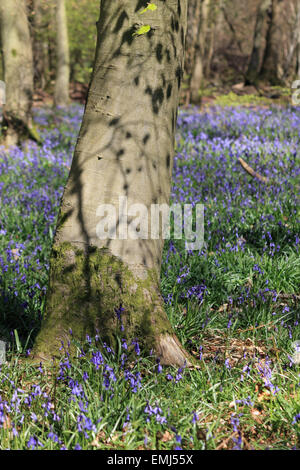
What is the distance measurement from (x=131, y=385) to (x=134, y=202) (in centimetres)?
109

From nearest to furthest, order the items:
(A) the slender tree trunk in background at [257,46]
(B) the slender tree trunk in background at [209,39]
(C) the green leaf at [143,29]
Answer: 1. (C) the green leaf at [143,29]
2. (A) the slender tree trunk in background at [257,46]
3. (B) the slender tree trunk in background at [209,39]

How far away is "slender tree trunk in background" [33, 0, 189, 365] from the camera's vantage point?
8.86 ft

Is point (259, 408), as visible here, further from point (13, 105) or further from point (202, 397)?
point (13, 105)

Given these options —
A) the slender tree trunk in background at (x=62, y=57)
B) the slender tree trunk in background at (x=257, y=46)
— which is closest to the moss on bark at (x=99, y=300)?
the slender tree trunk in background at (x=62, y=57)

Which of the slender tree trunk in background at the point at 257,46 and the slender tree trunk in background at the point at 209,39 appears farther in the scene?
the slender tree trunk in background at the point at 209,39

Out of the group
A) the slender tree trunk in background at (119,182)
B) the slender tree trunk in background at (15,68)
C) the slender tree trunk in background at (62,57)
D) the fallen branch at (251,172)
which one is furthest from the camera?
the slender tree trunk in background at (62,57)

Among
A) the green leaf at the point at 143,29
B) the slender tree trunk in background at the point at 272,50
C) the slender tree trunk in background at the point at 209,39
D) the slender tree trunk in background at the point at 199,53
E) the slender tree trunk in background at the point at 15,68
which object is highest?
the slender tree trunk in background at the point at 209,39

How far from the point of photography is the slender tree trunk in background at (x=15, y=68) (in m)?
8.78

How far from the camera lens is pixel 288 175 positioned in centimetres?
617

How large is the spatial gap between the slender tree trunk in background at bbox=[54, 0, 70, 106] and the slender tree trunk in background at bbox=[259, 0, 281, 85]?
26.3ft

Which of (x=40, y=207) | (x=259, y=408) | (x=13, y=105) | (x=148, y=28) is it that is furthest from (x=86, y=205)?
(x=13, y=105)

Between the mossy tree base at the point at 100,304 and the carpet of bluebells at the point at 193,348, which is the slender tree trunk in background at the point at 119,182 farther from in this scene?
the carpet of bluebells at the point at 193,348

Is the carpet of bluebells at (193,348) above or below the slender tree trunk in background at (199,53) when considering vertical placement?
below

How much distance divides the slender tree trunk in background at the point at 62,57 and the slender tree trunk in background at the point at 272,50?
26.3 ft
